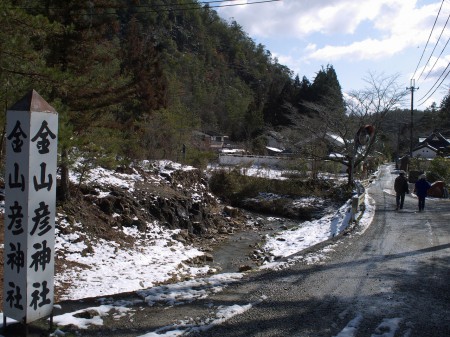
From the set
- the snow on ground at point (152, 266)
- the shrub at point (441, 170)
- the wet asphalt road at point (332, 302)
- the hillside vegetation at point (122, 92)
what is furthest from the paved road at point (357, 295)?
the shrub at point (441, 170)

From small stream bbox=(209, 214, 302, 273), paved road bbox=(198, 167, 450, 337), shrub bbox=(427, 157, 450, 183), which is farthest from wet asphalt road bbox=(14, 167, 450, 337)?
shrub bbox=(427, 157, 450, 183)

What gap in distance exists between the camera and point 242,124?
2405 inches

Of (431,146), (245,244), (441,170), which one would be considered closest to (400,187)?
(245,244)

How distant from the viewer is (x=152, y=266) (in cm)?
1134

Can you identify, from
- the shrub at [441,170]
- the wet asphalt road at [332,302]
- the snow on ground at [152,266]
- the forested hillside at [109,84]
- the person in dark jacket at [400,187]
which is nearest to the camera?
the wet asphalt road at [332,302]

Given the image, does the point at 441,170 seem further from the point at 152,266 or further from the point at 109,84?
the point at 109,84

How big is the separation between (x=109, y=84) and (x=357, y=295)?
8.21m

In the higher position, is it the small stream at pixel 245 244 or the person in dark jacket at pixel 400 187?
the person in dark jacket at pixel 400 187

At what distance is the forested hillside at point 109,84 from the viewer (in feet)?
25.0

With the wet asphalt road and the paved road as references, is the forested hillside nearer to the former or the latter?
the wet asphalt road

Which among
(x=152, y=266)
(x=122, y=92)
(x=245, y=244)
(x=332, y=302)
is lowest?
(x=245, y=244)

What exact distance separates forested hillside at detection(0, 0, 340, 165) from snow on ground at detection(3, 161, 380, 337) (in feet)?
8.28

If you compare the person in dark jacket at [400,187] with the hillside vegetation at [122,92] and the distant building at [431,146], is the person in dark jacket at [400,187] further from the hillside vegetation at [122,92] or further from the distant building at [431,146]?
the distant building at [431,146]

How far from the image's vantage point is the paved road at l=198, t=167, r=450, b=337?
487cm
